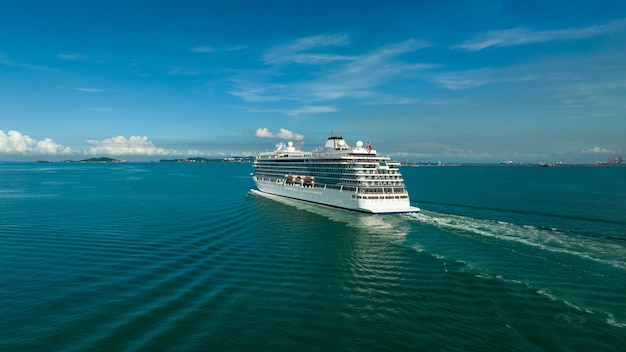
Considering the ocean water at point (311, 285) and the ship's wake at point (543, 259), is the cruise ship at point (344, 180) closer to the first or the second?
the ocean water at point (311, 285)

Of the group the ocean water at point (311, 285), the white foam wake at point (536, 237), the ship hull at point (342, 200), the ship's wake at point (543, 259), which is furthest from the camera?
the ship hull at point (342, 200)

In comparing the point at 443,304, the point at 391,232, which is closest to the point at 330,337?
the point at 443,304

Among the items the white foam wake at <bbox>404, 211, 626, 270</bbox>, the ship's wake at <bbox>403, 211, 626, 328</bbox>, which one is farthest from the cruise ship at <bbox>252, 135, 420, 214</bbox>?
the ship's wake at <bbox>403, 211, 626, 328</bbox>

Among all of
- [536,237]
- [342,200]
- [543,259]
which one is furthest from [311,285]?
[342,200]

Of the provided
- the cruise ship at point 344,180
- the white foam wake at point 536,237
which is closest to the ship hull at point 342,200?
the cruise ship at point 344,180

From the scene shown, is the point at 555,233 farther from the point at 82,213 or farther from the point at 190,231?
the point at 82,213

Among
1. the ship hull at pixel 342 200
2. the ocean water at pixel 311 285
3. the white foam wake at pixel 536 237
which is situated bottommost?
the ocean water at pixel 311 285

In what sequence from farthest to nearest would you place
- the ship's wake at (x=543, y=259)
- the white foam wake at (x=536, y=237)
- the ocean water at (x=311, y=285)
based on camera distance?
the white foam wake at (x=536, y=237)
the ship's wake at (x=543, y=259)
the ocean water at (x=311, y=285)

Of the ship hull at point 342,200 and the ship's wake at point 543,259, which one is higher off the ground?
the ship hull at point 342,200

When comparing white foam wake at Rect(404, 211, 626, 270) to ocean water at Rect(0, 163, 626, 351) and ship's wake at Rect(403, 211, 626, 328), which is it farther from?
ocean water at Rect(0, 163, 626, 351)

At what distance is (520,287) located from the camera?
27391mm

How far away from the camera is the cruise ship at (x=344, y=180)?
62781 mm

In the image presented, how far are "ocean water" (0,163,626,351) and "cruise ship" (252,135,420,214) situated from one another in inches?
378

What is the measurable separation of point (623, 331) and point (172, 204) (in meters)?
71.6
